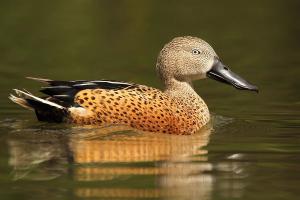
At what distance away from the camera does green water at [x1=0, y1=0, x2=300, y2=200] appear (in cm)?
771

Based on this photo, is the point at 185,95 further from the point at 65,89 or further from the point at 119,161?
the point at 119,161

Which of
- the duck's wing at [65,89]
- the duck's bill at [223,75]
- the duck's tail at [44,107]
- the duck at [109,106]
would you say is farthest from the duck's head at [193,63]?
the duck's tail at [44,107]

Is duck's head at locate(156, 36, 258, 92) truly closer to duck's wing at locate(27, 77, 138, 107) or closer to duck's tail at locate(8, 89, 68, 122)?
duck's wing at locate(27, 77, 138, 107)

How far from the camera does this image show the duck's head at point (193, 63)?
10.9 m

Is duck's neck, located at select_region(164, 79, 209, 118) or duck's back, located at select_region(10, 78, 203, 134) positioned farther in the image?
duck's neck, located at select_region(164, 79, 209, 118)

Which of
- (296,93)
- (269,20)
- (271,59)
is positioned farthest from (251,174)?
(269,20)

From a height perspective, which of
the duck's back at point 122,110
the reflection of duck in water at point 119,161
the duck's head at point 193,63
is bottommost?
the reflection of duck in water at point 119,161

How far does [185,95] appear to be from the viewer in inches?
431

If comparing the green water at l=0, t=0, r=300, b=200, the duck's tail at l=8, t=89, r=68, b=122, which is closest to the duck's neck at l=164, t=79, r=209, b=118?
the green water at l=0, t=0, r=300, b=200

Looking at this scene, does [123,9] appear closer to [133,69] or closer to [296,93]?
[133,69]

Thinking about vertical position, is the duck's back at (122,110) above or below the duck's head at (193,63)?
below

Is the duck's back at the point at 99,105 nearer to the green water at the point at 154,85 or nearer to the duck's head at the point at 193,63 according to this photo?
the green water at the point at 154,85

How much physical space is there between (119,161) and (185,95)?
2506 mm

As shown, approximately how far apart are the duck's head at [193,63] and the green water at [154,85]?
0.40 metres
